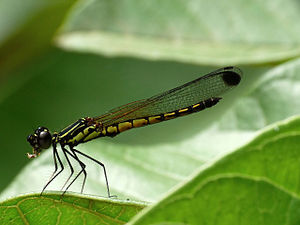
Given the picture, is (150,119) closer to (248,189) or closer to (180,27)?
(180,27)

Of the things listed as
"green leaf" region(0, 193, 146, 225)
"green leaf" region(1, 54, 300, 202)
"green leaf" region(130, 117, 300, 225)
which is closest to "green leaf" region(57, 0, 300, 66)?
"green leaf" region(1, 54, 300, 202)

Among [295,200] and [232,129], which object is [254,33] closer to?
[232,129]

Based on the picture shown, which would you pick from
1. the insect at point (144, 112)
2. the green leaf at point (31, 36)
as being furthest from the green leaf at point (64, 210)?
the green leaf at point (31, 36)

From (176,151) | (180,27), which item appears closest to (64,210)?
(176,151)

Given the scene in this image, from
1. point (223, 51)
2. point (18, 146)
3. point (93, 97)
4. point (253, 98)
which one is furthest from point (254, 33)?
point (18, 146)

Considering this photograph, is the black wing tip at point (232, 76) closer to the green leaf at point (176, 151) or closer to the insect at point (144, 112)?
the insect at point (144, 112)

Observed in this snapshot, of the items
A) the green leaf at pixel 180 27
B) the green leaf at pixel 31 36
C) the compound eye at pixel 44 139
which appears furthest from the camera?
the green leaf at pixel 31 36
